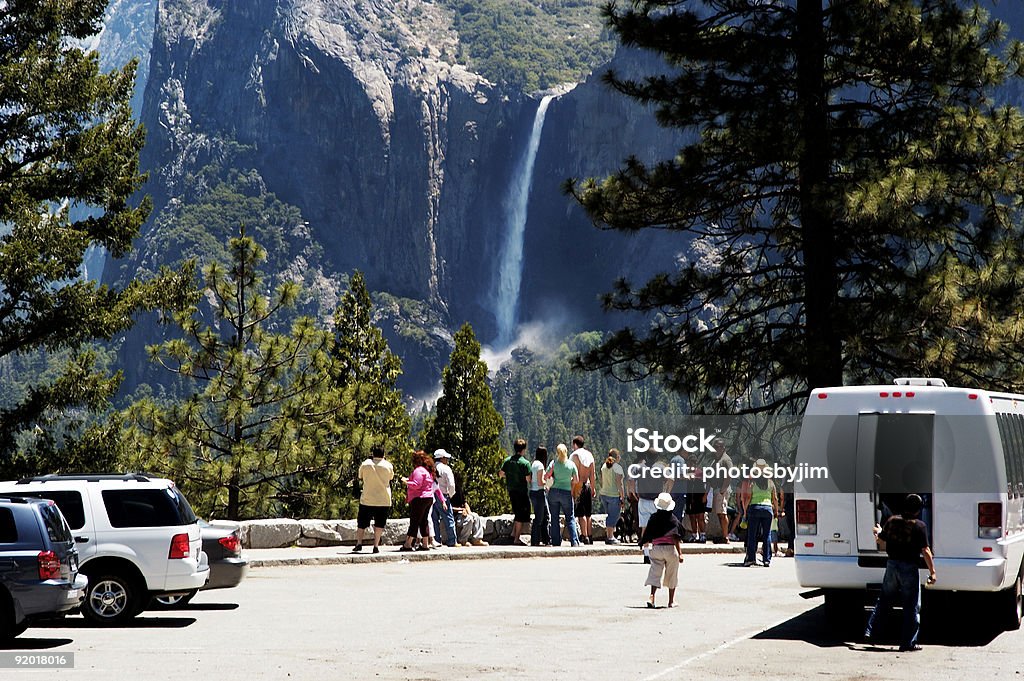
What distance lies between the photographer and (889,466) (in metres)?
13.1

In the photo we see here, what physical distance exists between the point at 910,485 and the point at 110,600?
778cm

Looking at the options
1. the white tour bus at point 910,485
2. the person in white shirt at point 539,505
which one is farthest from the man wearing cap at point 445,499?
the white tour bus at point 910,485

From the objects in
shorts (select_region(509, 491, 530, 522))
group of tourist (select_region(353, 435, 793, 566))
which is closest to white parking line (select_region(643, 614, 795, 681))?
group of tourist (select_region(353, 435, 793, 566))

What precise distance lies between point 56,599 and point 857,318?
13.8m

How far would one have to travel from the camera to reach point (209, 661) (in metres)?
10.9

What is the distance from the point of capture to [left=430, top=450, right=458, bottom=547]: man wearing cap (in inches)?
910

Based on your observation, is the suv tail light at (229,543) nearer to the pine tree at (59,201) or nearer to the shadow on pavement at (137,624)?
the shadow on pavement at (137,624)

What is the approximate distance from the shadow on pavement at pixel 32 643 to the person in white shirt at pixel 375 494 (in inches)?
378

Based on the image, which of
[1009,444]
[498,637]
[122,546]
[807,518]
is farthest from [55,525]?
[1009,444]

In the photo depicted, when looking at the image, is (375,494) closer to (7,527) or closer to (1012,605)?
(7,527)

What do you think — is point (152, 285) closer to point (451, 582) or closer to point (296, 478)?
point (296, 478)

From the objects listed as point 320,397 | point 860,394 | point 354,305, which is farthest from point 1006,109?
point 354,305

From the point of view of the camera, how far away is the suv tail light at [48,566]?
11711 mm

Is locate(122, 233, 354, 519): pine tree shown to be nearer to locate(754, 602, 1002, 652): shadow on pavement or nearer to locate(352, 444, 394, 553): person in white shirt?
locate(352, 444, 394, 553): person in white shirt
